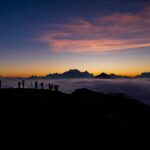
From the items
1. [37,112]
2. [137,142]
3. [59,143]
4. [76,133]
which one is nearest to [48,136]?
[59,143]

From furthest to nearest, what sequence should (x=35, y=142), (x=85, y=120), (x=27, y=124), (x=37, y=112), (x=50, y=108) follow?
(x=50, y=108) → (x=37, y=112) → (x=85, y=120) → (x=27, y=124) → (x=35, y=142)

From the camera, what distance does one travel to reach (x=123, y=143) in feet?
103

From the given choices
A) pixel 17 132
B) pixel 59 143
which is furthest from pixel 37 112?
pixel 59 143

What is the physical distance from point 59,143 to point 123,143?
9.31m

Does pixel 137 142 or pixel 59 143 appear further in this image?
pixel 137 142

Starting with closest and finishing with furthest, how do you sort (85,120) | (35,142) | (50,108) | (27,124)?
(35,142) → (27,124) → (85,120) → (50,108)

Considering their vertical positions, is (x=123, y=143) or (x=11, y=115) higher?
(x=11, y=115)

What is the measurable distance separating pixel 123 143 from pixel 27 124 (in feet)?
48.8

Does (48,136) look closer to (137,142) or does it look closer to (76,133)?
(76,133)

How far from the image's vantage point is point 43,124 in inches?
1369

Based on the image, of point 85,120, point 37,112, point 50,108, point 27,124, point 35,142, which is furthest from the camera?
point 50,108

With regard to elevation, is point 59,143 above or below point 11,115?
below

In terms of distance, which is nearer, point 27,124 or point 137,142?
point 137,142

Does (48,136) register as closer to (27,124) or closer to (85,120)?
(27,124)
